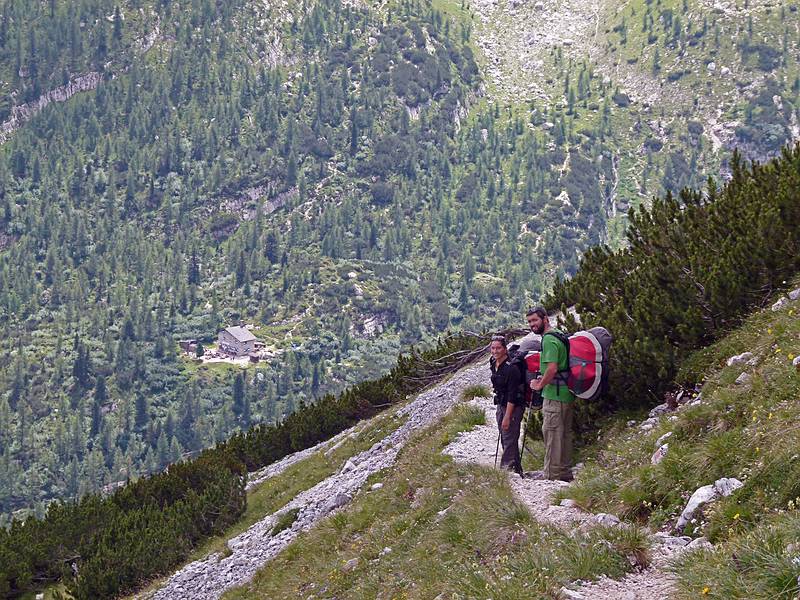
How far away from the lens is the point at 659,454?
10977 millimetres

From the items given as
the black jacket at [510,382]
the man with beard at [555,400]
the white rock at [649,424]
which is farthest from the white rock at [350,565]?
the white rock at [649,424]

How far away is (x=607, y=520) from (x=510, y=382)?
4.28m

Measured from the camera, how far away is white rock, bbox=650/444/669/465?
35.5 feet

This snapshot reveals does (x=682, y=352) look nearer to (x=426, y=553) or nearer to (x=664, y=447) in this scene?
(x=664, y=447)

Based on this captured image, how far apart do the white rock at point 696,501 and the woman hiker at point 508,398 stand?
4587 millimetres

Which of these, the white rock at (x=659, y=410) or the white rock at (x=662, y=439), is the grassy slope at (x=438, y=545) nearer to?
Result: the white rock at (x=662, y=439)

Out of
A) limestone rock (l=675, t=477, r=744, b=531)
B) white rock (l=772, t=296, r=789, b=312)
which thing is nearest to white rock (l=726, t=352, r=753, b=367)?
white rock (l=772, t=296, r=789, b=312)

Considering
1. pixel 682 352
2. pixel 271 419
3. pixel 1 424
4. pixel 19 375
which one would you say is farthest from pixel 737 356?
pixel 19 375

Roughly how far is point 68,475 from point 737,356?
15570 cm

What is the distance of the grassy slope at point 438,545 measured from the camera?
28.6 feet

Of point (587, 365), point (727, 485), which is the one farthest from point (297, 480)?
point (727, 485)

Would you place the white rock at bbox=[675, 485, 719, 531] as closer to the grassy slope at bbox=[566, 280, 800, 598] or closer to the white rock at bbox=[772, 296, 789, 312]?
the grassy slope at bbox=[566, 280, 800, 598]

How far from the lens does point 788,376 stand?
10242mm

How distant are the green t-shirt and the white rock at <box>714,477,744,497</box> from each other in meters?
3.66
